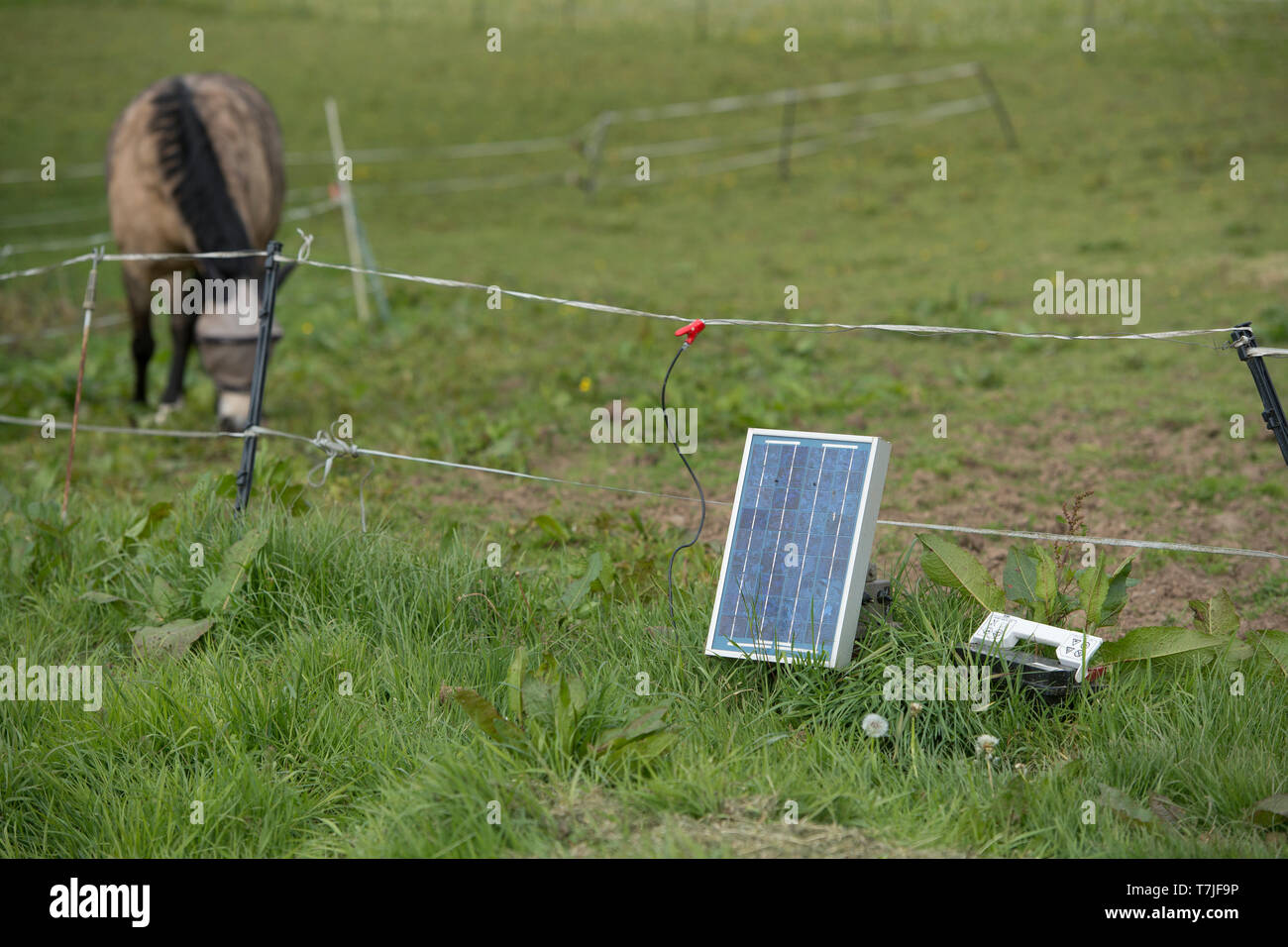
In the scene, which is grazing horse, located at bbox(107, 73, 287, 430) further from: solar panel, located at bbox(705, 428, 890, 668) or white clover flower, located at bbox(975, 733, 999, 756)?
white clover flower, located at bbox(975, 733, 999, 756)

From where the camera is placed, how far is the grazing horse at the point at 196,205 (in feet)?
19.4

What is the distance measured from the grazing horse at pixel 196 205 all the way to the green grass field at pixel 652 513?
495 millimetres

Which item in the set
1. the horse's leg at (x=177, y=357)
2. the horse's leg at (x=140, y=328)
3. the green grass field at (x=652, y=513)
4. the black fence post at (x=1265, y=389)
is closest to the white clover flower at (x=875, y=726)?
the green grass field at (x=652, y=513)

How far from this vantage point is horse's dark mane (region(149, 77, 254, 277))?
6238 mm

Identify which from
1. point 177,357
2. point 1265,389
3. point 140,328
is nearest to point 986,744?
point 1265,389

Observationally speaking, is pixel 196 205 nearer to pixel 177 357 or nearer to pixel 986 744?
pixel 177 357

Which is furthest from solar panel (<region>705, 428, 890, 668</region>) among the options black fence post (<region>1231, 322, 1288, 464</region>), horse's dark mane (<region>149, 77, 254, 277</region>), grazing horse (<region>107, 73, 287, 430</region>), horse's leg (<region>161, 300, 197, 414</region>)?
horse's leg (<region>161, 300, 197, 414</region>)

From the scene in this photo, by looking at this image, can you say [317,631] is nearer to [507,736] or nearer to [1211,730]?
[507,736]

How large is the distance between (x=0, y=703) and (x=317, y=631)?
2.97 feet

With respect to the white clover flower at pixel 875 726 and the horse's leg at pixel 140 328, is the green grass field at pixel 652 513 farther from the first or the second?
the horse's leg at pixel 140 328

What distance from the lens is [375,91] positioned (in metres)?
20.7

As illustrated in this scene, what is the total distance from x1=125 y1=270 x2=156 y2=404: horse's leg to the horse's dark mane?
99cm

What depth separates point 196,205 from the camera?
20.6ft

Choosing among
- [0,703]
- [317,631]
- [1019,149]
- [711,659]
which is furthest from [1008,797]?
[1019,149]
